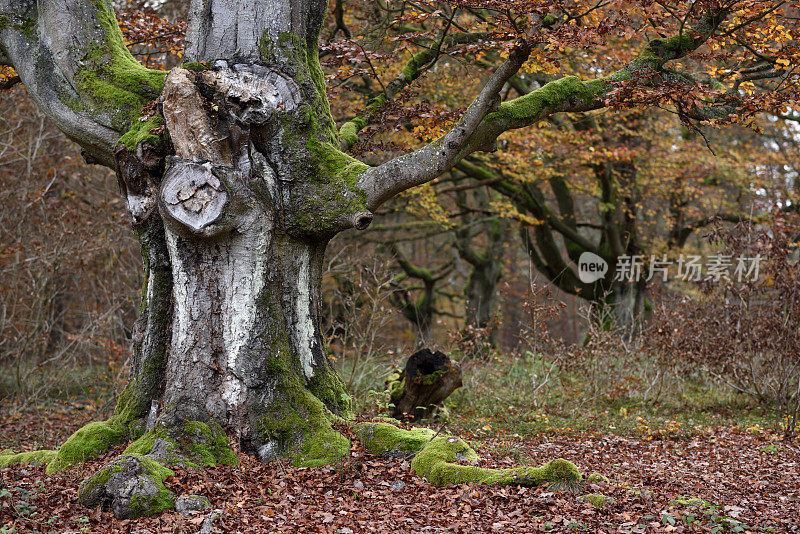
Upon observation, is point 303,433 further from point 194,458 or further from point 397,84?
point 397,84

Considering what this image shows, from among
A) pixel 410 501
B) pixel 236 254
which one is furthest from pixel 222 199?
pixel 410 501

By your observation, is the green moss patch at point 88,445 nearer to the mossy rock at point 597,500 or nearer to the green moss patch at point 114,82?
the green moss patch at point 114,82

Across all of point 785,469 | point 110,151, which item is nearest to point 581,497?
point 785,469

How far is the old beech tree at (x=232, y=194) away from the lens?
5312 mm

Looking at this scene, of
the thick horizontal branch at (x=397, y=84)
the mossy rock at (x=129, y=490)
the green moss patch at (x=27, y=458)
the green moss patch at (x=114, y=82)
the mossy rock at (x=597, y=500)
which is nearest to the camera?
the mossy rock at (x=129, y=490)

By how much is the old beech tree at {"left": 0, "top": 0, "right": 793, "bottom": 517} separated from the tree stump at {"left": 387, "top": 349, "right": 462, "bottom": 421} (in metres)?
2.02

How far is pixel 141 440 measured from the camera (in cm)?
528

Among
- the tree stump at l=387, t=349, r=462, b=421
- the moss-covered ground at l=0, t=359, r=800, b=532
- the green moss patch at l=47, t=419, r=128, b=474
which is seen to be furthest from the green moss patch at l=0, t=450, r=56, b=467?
the tree stump at l=387, t=349, r=462, b=421

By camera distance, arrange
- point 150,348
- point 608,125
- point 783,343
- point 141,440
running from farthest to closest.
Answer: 1. point 608,125
2. point 783,343
3. point 150,348
4. point 141,440

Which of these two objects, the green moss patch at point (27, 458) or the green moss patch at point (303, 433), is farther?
the green moss patch at point (27, 458)

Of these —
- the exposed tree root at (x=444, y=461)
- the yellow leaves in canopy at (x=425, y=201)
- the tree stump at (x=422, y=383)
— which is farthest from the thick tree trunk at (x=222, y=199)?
the yellow leaves in canopy at (x=425, y=201)

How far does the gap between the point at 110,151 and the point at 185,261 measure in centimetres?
134

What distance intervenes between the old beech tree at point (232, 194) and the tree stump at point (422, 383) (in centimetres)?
202

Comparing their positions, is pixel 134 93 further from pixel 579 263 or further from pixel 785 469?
pixel 579 263
